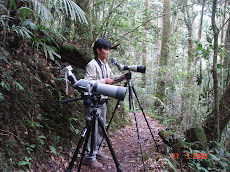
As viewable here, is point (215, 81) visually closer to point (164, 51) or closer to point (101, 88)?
point (101, 88)

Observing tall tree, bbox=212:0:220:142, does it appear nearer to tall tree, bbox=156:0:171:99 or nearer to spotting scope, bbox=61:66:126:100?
spotting scope, bbox=61:66:126:100

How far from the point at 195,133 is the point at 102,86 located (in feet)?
7.63

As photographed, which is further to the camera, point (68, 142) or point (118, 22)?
point (118, 22)

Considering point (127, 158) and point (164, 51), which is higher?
point (164, 51)

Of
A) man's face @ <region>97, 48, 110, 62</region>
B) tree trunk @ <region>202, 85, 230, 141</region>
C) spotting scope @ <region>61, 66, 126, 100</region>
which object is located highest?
man's face @ <region>97, 48, 110, 62</region>

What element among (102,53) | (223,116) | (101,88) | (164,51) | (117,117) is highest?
(164,51)

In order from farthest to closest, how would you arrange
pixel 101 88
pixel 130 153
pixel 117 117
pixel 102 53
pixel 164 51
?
pixel 164 51, pixel 117 117, pixel 130 153, pixel 102 53, pixel 101 88

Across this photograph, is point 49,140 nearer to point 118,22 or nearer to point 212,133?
point 212,133

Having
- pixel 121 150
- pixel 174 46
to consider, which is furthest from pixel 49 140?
pixel 174 46

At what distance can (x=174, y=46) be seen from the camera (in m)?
8.60
